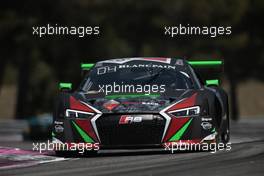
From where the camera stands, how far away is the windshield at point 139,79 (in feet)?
37.4

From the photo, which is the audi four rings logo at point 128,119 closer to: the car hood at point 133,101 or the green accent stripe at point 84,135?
the car hood at point 133,101

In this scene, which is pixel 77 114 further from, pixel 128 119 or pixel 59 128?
pixel 128 119

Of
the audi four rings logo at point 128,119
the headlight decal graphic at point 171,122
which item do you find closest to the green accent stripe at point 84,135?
the audi four rings logo at point 128,119

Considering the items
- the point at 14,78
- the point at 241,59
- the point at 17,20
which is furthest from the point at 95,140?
the point at 14,78

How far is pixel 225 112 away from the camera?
1182 cm

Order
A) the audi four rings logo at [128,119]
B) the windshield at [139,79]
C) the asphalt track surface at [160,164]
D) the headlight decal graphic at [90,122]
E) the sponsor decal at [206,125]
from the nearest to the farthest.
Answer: the asphalt track surface at [160,164]
the audi four rings logo at [128,119]
the headlight decal graphic at [90,122]
the sponsor decal at [206,125]
the windshield at [139,79]

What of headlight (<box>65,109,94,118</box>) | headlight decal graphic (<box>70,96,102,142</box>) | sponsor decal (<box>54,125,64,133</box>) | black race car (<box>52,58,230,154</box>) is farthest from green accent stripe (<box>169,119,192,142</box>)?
sponsor decal (<box>54,125,64,133</box>)

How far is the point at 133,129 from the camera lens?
10.2 m

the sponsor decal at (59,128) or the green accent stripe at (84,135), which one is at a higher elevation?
the sponsor decal at (59,128)

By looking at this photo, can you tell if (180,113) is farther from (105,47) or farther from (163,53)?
(163,53)

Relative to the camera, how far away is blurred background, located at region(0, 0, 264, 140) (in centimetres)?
4391

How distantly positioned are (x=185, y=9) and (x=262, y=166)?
122 ft

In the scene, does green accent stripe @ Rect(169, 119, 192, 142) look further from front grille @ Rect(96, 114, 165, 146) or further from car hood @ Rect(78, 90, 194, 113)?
car hood @ Rect(78, 90, 194, 113)

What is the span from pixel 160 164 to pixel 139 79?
2544 millimetres
